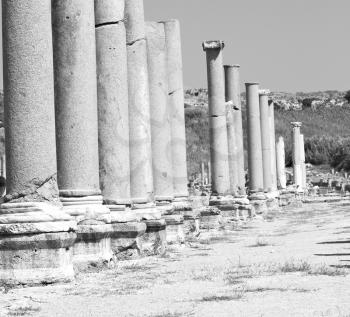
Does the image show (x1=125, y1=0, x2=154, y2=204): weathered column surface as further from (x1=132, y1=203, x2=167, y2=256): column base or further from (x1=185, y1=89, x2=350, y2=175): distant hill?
(x1=185, y1=89, x2=350, y2=175): distant hill

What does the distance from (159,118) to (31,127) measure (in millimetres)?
10200

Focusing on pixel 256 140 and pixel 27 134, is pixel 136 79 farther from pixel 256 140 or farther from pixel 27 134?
pixel 256 140

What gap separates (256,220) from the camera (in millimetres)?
33875

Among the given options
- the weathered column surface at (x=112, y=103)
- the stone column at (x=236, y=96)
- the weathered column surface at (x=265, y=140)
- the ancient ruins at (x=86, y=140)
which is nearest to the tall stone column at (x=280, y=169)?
the weathered column surface at (x=265, y=140)

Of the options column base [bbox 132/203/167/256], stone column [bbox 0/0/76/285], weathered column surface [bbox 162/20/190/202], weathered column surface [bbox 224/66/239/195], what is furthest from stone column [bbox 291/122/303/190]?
stone column [bbox 0/0/76/285]

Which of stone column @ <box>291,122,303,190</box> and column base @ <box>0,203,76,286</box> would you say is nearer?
column base @ <box>0,203,76,286</box>

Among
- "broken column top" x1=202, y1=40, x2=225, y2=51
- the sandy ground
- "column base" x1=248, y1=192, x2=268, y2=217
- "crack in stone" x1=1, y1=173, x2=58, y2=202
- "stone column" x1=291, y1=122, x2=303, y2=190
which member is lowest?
the sandy ground

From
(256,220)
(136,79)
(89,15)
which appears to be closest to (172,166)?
(136,79)

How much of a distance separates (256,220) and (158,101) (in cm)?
1265

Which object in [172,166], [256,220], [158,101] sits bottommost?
[256,220]

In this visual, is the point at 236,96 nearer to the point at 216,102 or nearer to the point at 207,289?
the point at 216,102

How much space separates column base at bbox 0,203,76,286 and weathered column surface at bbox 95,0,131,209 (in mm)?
4392

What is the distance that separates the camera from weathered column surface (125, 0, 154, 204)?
18.8 meters

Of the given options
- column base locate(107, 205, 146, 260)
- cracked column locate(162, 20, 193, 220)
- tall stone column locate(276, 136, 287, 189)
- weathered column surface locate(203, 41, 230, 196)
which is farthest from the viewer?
tall stone column locate(276, 136, 287, 189)
